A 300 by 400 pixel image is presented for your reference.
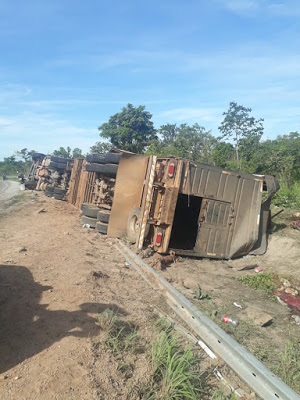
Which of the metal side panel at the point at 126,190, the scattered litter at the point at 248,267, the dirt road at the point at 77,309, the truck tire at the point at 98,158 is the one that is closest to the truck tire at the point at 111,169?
the truck tire at the point at 98,158

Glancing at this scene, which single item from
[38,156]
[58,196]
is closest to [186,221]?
[58,196]

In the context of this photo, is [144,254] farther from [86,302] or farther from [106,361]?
[106,361]

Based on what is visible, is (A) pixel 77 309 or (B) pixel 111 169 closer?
(A) pixel 77 309

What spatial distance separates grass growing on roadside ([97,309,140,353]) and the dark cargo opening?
5867 mm

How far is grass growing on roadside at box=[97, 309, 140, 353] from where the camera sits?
316 cm

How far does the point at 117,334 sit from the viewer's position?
335cm

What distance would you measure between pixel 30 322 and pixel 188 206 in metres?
5.32

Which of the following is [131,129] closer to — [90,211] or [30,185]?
[30,185]

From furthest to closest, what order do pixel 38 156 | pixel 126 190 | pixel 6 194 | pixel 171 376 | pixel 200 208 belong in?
pixel 38 156 → pixel 6 194 → pixel 126 190 → pixel 200 208 → pixel 171 376

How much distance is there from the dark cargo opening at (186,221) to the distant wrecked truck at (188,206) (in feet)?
2.22

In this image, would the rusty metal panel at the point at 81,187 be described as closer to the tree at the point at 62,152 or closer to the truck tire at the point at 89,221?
the truck tire at the point at 89,221

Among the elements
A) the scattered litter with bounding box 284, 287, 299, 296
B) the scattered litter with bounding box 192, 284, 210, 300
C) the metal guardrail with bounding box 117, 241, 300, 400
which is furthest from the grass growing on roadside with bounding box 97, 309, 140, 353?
the scattered litter with bounding box 284, 287, 299, 296

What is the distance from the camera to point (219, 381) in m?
2.93

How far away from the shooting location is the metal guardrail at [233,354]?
2643 mm
